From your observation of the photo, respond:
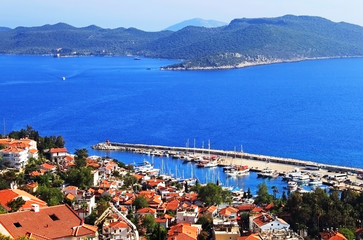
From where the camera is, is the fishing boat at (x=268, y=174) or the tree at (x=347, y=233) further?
the fishing boat at (x=268, y=174)

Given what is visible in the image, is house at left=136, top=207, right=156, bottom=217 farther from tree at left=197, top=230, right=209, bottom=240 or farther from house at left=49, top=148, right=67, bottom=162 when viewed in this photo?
house at left=49, top=148, right=67, bottom=162

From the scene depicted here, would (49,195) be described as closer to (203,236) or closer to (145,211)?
(145,211)

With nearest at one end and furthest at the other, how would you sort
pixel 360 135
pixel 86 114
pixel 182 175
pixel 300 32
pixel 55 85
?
1. pixel 182 175
2. pixel 360 135
3. pixel 86 114
4. pixel 55 85
5. pixel 300 32

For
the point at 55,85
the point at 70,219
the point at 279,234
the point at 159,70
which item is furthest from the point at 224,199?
the point at 159,70

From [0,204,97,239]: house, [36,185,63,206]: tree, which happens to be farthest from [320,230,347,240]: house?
[36,185,63,206]: tree

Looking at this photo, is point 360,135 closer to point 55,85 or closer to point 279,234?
point 279,234

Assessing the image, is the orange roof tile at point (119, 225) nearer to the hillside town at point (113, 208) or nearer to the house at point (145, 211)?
the hillside town at point (113, 208)

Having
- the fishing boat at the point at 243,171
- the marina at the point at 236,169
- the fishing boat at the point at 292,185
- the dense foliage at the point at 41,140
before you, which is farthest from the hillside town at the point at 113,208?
the fishing boat at the point at 243,171
